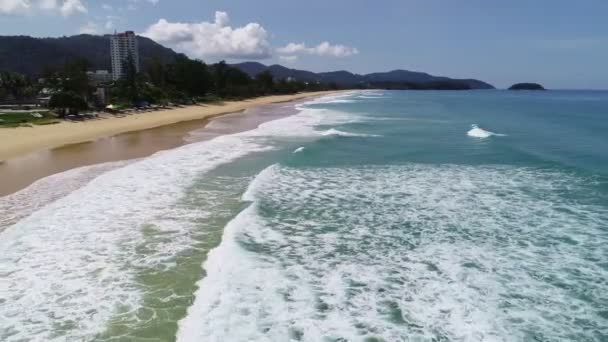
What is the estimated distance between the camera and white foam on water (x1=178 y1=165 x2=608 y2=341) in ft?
25.1

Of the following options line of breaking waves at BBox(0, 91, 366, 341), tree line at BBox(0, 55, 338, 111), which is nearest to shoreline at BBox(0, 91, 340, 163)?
tree line at BBox(0, 55, 338, 111)

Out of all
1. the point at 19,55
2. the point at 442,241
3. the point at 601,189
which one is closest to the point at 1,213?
the point at 442,241

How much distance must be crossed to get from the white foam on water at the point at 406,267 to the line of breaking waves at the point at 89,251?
153 cm

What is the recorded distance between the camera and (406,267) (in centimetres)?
1004

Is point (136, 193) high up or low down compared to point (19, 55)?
down

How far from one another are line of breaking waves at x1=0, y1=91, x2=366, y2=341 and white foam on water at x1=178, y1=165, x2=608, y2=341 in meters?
1.53

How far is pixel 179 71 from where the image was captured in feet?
283

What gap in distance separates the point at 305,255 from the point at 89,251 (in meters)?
5.17

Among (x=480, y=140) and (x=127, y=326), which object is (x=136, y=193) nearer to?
(x=127, y=326)

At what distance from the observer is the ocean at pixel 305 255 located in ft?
25.2

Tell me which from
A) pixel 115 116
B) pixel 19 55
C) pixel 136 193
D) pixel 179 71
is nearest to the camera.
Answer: pixel 136 193

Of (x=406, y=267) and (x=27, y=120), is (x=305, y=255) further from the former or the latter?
(x=27, y=120)

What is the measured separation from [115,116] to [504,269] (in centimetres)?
4637

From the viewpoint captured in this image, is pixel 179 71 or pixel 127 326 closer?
pixel 127 326
